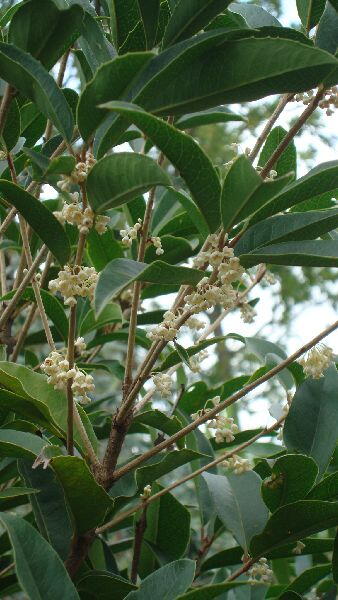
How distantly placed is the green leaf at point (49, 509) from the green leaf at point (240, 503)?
24 centimetres

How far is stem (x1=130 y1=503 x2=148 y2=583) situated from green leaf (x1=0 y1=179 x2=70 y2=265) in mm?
488

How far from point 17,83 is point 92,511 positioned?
579 mm

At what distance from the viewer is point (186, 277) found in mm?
939

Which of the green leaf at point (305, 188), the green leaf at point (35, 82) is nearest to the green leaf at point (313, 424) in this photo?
the green leaf at point (305, 188)

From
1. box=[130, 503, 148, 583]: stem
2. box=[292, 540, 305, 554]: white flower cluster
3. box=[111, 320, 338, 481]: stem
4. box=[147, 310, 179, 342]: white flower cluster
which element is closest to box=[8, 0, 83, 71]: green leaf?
box=[147, 310, 179, 342]: white flower cluster

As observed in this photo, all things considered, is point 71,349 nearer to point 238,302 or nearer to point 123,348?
point 238,302

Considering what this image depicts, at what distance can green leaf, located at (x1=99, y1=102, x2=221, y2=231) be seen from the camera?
764 mm

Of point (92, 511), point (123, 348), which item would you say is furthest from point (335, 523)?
point (123, 348)

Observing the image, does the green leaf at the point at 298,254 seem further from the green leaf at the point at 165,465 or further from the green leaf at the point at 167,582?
the green leaf at the point at 167,582

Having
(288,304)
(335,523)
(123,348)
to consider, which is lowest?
(335,523)

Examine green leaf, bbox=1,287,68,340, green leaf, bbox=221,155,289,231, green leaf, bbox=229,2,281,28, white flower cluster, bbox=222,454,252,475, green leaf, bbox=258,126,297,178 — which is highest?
green leaf, bbox=229,2,281,28

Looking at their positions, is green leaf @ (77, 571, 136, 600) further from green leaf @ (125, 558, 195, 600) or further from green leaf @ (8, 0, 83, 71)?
green leaf @ (8, 0, 83, 71)

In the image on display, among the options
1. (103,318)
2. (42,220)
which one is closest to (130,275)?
(42,220)

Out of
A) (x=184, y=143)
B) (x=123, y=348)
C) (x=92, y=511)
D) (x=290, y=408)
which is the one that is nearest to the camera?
(x=184, y=143)
